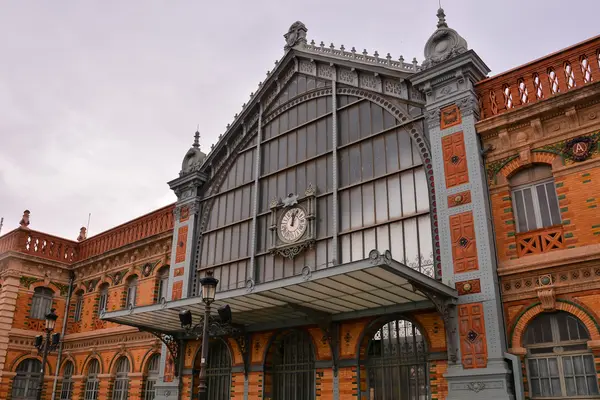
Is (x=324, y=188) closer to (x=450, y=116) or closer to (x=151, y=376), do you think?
(x=450, y=116)

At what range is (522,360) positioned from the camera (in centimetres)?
1342

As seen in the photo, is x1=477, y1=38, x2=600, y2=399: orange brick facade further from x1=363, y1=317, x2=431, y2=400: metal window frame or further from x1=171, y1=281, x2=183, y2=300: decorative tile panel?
x1=171, y1=281, x2=183, y2=300: decorative tile panel

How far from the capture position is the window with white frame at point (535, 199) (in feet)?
46.8

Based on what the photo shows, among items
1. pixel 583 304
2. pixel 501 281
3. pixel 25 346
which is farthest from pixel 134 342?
pixel 583 304

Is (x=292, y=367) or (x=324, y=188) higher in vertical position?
(x=324, y=188)

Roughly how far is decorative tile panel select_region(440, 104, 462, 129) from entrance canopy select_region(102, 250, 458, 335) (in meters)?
4.89

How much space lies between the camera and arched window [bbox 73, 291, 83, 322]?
1124 inches

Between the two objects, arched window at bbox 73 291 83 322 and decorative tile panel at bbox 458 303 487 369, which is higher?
arched window at bbox 73 291 83 322

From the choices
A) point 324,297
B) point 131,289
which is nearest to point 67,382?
point 131,289

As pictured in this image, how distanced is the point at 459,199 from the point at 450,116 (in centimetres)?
260

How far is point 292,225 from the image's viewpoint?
63.8 ft

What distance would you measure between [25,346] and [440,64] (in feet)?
76.0

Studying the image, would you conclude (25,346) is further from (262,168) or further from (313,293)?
(313,293)

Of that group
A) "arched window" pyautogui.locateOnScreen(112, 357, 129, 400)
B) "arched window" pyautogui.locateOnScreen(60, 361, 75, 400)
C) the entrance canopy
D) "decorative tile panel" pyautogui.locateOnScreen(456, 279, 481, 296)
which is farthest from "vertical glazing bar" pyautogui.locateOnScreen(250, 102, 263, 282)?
"arched window" pyautogui.locateOnScreen(60, 361, 75, 400)
